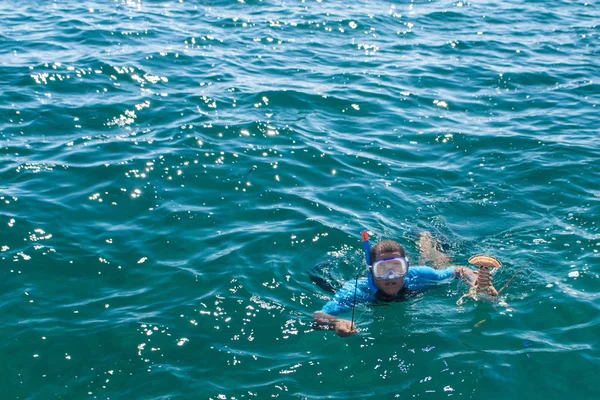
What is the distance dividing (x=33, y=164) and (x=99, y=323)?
3.67 m

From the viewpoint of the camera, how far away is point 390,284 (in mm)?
6566

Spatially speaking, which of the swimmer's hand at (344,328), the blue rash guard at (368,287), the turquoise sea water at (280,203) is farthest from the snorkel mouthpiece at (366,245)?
the swimmer's hand at (344,328)

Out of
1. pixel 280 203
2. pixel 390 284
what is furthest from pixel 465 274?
pixel 280 203

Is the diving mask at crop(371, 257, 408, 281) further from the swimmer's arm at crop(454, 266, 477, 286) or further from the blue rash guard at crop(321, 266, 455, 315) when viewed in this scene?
the swimmer's arm at crop(454, 266, 477, 286)

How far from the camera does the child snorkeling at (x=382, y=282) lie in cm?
626

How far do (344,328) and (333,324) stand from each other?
0.24 meters

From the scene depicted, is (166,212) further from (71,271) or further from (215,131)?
(215,131)

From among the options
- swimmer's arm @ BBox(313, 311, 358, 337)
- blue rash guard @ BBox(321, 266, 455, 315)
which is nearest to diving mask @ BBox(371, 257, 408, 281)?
blue rash guard @ BBox(321, 266, 455, 315)

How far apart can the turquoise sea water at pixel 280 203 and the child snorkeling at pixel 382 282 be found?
6.3 inches

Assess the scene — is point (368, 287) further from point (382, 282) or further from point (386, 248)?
point (386, 248)

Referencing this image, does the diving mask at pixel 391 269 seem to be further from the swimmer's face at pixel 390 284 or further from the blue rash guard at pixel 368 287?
the blue rash guard at pixel 368 287

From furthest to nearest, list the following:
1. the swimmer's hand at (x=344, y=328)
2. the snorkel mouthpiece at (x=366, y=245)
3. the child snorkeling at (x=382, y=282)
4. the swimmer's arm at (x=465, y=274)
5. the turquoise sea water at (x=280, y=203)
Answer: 1. the swimmer's arm at (x=465, y=274)
2. the snorkel mouthpiece at (x=366, y=245)
3. the child snorkeling at (x=382, y=282)
4. the swimmer's hand at (x=344, y=328)
5. the turquoise sea water at (x=280, y=203)

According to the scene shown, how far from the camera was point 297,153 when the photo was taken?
9.75 m

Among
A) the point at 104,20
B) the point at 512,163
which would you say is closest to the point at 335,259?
the point at 512,163
